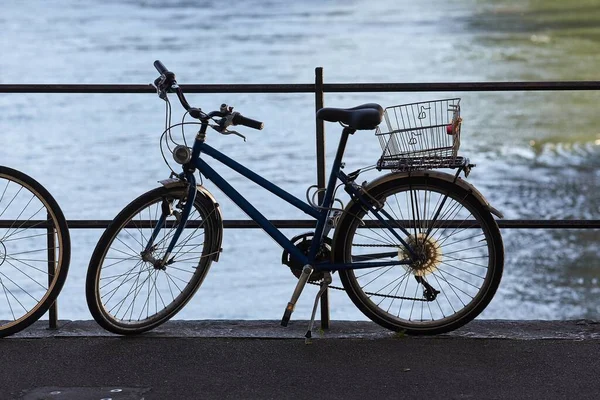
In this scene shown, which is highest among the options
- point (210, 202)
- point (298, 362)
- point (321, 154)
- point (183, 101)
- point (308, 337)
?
point (183, 101)

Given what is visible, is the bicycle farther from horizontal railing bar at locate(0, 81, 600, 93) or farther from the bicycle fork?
horizontal railing bar at locate(0, 81, 600, 93)

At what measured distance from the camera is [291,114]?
28.7 m

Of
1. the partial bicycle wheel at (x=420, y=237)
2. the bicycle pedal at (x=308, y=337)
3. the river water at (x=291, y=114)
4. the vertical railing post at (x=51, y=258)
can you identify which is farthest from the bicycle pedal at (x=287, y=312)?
the river water at (x=291, y=114)

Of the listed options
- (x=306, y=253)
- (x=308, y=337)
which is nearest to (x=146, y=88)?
(x=306, y=253)

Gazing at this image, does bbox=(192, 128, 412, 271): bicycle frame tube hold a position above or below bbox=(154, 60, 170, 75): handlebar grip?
below

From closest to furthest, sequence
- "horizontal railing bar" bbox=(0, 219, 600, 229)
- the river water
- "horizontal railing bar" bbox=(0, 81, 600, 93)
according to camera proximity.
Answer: "horizontal railing bar" bbox=(0, 81, 600, 93) < "horizontal railing bar" bbox=(0, 219, 600, 229) < the river water

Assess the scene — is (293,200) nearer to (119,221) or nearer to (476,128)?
(119,221)

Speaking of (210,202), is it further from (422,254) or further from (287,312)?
(422,254)

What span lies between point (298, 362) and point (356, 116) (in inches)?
42.0

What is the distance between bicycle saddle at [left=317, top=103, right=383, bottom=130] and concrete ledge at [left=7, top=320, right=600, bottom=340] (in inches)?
39.9

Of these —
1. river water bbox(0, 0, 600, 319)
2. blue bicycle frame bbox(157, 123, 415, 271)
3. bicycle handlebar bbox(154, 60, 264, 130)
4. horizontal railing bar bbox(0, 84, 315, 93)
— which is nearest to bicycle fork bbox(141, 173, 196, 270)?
blue bicycle frame bbox(157, 123, 415, 271)

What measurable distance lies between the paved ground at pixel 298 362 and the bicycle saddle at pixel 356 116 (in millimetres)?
993

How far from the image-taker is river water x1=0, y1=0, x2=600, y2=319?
19.2m

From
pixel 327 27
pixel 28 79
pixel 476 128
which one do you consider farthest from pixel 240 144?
pixel 327 27
